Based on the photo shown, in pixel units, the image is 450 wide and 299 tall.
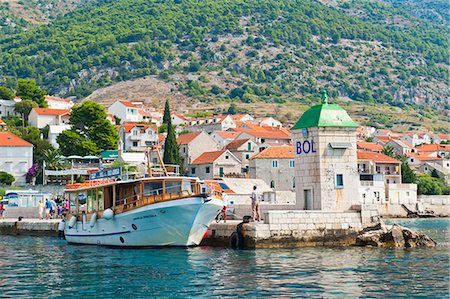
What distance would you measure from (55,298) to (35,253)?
12242mm

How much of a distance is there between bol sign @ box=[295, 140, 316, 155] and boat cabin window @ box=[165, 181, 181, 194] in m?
5.82

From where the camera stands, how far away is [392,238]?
30812 mm

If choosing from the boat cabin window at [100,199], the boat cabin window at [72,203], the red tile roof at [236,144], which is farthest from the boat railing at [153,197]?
the red tile roof at [236,144]

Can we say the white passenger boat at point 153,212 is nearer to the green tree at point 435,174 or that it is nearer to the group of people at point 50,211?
the group of people at point 50,211

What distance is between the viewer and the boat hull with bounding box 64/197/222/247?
29719 millimetres

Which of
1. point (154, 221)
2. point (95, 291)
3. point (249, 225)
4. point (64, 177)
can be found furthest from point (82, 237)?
point (64, 177)

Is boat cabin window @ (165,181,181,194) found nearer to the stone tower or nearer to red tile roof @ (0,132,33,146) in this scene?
the stone tower

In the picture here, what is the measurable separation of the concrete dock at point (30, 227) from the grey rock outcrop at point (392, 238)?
1917 centimetres

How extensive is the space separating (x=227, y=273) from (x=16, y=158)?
61127 millimetres

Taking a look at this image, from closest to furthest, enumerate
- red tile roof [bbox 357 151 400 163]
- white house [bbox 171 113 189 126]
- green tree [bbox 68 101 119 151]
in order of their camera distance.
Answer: red tile roof [bbox 357 151 400 163] < green tree [bbox 68 101 119 151] < white house [bbox 171 113 189 126]

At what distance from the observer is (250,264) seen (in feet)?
79.8

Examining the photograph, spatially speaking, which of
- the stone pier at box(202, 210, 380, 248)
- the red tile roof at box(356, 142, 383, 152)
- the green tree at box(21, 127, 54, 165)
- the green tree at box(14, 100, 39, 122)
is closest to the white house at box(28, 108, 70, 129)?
the green tree at box(14, 100, 39, 122)

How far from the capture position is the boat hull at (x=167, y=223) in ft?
97.5

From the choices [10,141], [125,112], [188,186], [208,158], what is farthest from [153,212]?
[125,112]
